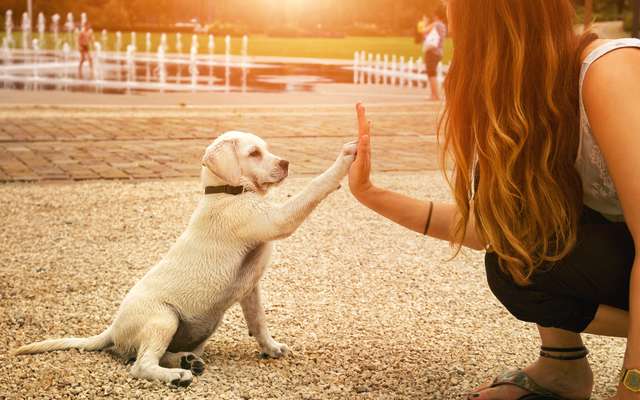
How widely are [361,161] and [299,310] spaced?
50.3 inches

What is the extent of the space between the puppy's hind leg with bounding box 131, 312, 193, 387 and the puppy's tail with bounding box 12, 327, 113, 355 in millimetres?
323

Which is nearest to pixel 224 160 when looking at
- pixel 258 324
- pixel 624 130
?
pixel 258 324

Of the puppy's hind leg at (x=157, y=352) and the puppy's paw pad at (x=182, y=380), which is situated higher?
the puppy's hind leg at (x=157, y=352)

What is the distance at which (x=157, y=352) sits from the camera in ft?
11.3

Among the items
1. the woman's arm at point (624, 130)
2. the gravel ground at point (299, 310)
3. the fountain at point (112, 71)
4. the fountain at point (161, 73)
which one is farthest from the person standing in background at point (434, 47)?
the woman's arm at point (624, 130)

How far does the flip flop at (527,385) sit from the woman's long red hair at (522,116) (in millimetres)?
527

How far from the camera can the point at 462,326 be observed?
14.3 ft

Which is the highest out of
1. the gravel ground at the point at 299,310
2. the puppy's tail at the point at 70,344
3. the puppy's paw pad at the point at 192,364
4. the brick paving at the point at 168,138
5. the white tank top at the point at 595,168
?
the white tank top at the point at 595,168

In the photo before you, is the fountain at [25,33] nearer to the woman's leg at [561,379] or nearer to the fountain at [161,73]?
the fountain at [161,73]

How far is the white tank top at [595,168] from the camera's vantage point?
2741mm

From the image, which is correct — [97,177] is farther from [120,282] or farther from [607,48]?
[607,48]

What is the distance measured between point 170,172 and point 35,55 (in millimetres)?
24500

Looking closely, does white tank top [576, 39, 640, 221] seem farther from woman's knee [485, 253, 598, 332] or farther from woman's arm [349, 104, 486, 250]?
woman's arm [349, 104, 486, 250]

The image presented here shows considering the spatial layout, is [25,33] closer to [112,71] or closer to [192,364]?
[112,71]
